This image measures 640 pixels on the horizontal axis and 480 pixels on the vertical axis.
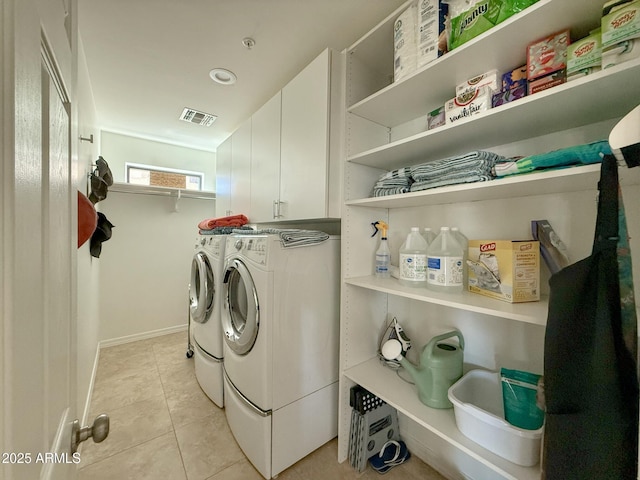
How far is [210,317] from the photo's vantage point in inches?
76.1

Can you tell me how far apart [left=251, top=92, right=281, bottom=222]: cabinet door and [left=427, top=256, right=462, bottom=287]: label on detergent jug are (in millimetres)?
1188

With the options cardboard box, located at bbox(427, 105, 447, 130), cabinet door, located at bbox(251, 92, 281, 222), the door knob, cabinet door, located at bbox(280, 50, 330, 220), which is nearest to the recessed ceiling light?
cabinet door, located at bbox(251, 92, 281, 222)

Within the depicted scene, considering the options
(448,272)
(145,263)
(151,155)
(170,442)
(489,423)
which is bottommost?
(170,442)

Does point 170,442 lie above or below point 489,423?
below

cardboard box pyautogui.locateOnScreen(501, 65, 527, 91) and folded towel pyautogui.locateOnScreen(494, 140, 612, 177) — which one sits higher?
cardboard box pyautogui.locateOnScreen(501, 65, 527, 91)

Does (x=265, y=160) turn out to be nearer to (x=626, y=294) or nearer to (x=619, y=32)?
(x=619, y=32)

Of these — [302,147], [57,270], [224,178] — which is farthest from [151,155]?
[57,270]

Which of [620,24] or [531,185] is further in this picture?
[531,185]

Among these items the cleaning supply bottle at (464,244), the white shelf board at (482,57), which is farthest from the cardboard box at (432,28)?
the cleaning supply bottle at (464,244)

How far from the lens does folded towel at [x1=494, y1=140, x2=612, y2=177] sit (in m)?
0.68

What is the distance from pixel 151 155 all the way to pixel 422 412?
12.5 feet

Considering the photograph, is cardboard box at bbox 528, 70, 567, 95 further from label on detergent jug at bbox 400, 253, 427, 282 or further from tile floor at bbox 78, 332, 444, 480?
tile floor at bbox 78, 332, 444, 480

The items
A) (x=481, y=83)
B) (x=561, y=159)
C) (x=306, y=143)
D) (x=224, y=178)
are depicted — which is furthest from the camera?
(x=224, y=178)

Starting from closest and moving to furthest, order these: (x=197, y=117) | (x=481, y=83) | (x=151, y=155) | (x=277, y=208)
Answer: (x=481, y=83) → (x=277, y=208) → (x=197, y=117) → (x=151, y=155)
